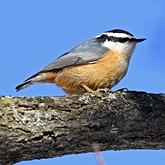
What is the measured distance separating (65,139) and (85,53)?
225 centimetres

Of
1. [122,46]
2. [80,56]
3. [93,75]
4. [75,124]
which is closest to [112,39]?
[122,46]

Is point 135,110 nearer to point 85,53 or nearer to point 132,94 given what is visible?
point 132,94

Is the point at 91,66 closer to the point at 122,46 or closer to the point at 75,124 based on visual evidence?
the point at 122,46

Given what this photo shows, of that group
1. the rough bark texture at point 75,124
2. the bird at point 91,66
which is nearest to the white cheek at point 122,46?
the bird at point 91,66

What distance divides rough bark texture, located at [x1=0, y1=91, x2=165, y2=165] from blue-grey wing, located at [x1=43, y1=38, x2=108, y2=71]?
168cm

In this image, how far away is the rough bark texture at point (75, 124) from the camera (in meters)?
2.92

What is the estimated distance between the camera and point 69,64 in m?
5.05

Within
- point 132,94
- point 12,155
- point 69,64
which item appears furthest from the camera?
point 69,64

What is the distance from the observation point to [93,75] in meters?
4.89

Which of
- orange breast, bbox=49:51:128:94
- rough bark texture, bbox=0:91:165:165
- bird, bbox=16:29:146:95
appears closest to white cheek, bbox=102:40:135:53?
bird, bbox=16:29:146:95

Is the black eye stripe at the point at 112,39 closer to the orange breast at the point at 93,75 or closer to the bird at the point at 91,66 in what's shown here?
the bird at the point at 91,66

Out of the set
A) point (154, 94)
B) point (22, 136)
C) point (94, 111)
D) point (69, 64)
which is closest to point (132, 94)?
point (154, 94)

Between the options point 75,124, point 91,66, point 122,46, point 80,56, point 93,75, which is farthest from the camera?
point 122,46

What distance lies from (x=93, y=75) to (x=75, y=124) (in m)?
1.86
